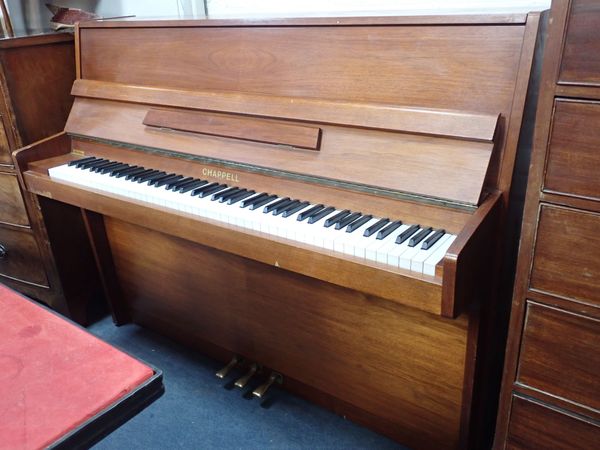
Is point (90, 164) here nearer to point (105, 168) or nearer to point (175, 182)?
point (105, 168)

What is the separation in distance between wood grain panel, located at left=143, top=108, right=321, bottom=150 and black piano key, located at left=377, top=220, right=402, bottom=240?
0.30 meters

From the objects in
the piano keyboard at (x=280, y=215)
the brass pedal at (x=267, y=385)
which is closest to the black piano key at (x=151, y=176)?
the piano keyboard at (x=280, y=215)

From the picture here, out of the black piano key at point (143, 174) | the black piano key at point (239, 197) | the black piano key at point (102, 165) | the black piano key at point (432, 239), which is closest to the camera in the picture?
the black piano key at point (432, 239)

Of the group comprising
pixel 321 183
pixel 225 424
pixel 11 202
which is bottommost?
pixel 225 424

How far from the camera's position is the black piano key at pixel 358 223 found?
1190 millimetres

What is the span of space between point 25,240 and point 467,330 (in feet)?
5.75

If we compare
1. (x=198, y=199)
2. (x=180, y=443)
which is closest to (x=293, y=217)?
(x=198, y=199)

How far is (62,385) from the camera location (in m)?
0.83

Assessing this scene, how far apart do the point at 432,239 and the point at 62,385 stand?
0.75 meters

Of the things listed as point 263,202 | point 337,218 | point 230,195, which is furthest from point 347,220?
point 230,195

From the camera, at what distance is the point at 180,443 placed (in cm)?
164

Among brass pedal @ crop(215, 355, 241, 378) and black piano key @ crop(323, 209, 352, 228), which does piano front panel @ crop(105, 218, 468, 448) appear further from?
black piano key @ crop(323, 209, 352, 228)

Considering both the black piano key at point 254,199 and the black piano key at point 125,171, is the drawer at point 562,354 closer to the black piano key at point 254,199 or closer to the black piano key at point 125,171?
the black piano key at point 254,199

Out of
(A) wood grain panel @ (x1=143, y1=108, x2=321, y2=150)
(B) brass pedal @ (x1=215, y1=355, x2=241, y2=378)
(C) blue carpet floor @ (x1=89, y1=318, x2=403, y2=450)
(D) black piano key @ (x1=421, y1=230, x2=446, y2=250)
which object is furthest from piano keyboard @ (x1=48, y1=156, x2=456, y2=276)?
(B) brass pedal @ (x1=215, y1=355, x2=241, y2=378)
